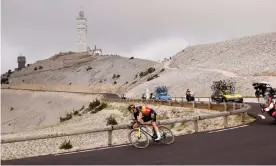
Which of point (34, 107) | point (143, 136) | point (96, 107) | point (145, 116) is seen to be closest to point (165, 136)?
point (143, 136)

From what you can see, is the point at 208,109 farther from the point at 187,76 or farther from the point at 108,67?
the point at 108,67

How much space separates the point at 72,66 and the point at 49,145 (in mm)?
134675

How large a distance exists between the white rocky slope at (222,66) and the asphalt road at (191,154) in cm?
5135

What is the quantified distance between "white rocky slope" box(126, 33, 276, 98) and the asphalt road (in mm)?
51348

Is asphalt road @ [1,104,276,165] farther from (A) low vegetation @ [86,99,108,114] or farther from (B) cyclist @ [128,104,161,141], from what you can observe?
(A) low vegetation @ [86,99,108,114]

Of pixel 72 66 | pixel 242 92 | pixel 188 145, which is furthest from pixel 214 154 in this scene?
pixel 72 66

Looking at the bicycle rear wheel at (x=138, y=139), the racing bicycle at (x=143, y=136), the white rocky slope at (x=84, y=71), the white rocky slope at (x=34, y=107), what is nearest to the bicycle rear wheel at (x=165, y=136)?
the racing bicycle at (x=143, y=136)

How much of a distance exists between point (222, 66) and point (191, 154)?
8782cm

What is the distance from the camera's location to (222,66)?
97.9 m

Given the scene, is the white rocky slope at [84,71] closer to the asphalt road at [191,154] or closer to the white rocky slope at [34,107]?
the white rocky slope at [34,107]

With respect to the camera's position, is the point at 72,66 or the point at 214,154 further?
the point at 72,66

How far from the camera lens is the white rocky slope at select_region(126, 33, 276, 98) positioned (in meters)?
76.2

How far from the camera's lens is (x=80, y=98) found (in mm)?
93125

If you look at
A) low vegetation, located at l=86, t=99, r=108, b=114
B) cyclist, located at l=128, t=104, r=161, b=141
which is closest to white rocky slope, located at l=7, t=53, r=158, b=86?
low vegetation, located at l=86, t=99, r=108, b=114
